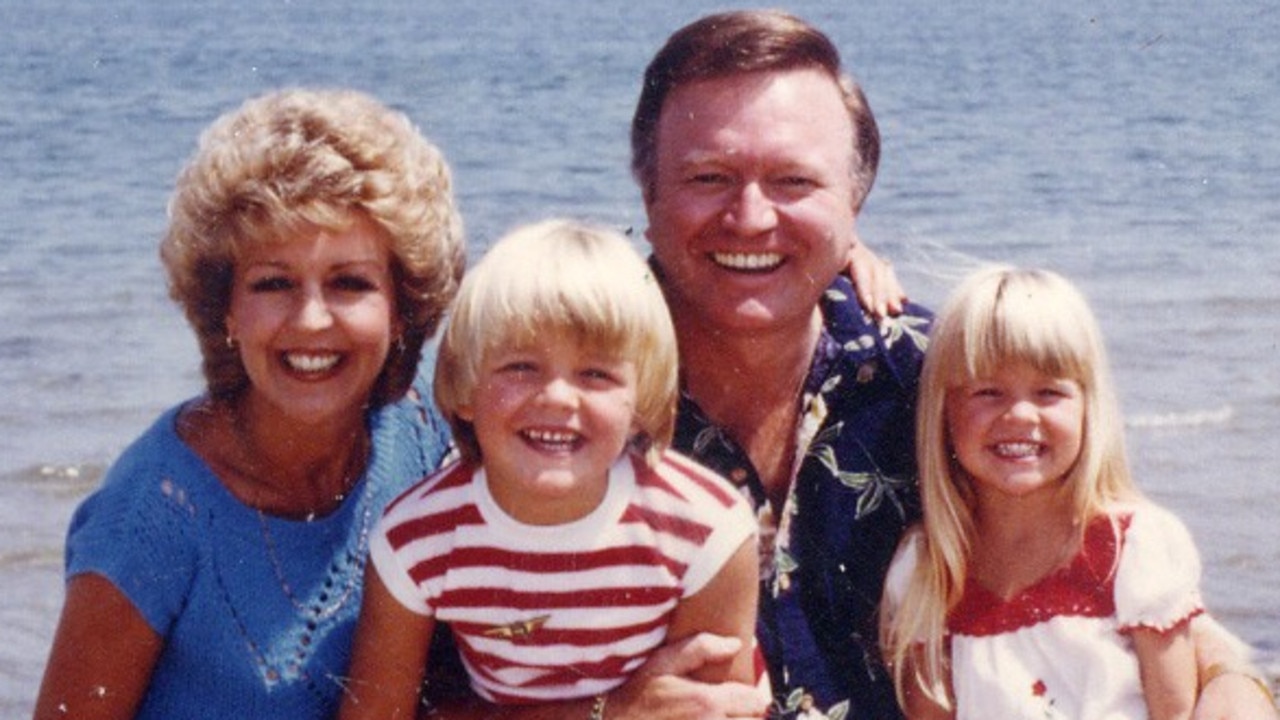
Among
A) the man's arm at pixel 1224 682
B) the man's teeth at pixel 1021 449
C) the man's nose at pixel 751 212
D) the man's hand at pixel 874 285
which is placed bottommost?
the man's arm at pixel 1224 682

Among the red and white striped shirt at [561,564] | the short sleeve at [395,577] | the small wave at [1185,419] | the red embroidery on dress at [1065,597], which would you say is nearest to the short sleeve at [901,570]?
the red embroidery on dress at [1065,597]

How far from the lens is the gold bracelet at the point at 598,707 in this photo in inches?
139

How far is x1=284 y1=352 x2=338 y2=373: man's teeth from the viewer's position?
3552mm

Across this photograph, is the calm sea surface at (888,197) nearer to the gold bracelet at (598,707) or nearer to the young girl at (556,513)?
the young girl at (556,513)

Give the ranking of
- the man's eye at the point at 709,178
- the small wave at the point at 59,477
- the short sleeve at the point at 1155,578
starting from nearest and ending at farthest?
the short sleeve at the point at 1155,578 < the man's eye at the point at 709,178 < the small wave at the point at 59,477

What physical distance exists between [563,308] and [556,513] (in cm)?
40

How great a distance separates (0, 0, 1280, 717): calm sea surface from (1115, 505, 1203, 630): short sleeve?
0.73 meters

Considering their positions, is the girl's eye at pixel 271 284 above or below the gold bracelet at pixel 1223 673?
above

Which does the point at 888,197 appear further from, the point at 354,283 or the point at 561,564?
the point at 561,564

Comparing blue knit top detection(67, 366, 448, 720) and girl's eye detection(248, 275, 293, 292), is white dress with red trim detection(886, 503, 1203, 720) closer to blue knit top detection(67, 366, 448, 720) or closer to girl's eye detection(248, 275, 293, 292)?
blue knit top detection(67, 366, 448, 720)

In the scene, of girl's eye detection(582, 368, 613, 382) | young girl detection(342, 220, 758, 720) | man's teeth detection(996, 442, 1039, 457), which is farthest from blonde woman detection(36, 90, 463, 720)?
man's teeth detection(996, 442, 1039, 457)

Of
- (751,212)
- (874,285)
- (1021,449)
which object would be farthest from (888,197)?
(1021,449)

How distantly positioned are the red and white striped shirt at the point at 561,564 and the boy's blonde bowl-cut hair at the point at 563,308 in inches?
6.4

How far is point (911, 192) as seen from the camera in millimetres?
14539
